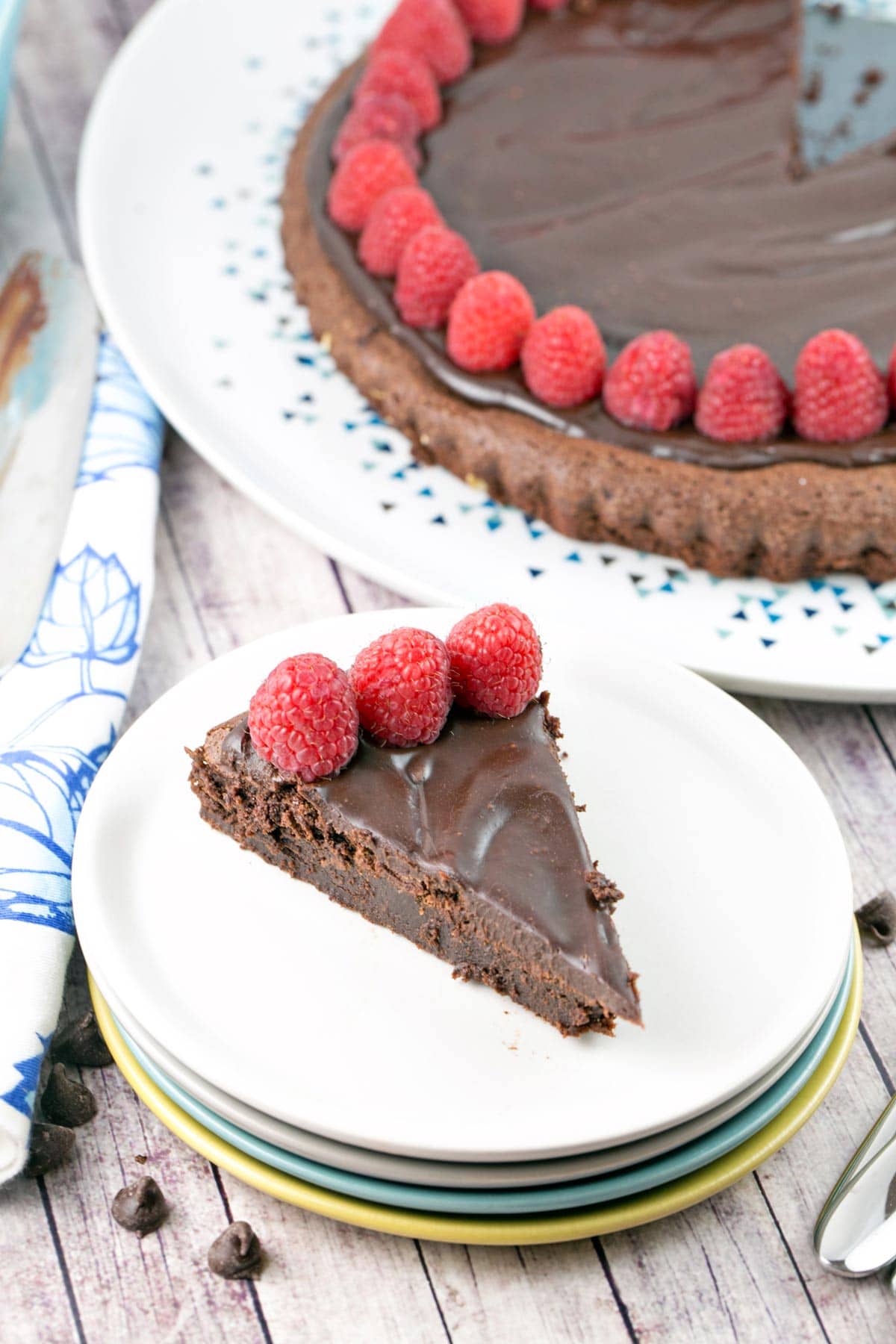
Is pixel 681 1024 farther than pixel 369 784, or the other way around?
pixel 369 784

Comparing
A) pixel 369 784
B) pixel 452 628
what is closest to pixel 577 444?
pixel 452 628

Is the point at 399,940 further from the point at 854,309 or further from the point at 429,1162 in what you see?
the point at 854,309

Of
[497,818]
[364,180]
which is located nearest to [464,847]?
[497,818]

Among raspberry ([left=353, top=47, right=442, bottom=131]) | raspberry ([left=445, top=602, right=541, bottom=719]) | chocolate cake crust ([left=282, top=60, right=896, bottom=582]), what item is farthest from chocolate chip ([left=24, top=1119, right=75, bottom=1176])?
raspberry ([left=353, top=47, right=442, bottom=131])

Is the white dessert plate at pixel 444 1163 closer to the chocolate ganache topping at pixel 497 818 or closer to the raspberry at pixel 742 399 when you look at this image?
the chocolate ganache topping at pixel 497 818

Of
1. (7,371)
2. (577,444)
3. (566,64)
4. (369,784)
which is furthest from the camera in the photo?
(566,64)

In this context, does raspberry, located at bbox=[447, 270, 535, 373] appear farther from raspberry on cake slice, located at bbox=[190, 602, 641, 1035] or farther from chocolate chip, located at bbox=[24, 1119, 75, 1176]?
chocolate chip, located at bbox=[24, 1119, 75, 1176]

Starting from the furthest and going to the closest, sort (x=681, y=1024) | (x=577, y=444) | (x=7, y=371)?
(x=7, y=371), (x=577, y=444), (x=681, y=1024)

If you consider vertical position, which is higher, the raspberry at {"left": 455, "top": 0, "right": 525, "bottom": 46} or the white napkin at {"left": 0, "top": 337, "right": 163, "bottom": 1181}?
the raspberry at {"left": 455, "top": 0, "right": 525, "bottom": 46}
